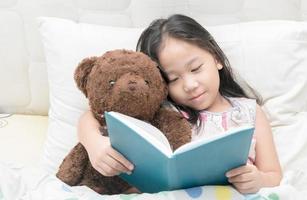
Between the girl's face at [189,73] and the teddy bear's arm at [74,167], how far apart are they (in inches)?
9.9

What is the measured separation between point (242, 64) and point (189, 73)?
0.23m

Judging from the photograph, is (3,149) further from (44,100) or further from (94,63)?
(94,63)

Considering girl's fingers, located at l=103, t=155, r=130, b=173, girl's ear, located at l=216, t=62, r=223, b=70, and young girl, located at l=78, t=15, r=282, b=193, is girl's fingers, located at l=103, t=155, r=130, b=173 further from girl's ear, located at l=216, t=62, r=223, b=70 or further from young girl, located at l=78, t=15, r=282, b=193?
girl's ear, located at l=216, t=62, r=223, b=70

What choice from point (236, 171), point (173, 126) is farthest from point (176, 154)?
point (173, 126)

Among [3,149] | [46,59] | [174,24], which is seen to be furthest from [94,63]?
[3,149]

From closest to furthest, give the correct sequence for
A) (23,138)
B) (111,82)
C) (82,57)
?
(111,82), (82,57), (23,138)

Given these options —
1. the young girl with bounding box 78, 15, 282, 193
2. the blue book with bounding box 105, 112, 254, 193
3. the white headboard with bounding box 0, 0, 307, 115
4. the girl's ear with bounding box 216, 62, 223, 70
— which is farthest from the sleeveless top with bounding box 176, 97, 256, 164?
the white headboard with bounding box 0, 0, 307, 115

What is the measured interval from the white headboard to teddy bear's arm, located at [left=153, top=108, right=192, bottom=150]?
412 mm

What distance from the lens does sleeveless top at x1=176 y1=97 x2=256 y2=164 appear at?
3.98 feet

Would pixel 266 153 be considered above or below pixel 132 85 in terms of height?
below

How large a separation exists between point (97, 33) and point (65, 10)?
0.17 meters

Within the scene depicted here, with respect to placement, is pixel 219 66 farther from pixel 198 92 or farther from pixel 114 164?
pixel 114 164

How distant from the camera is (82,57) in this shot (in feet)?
4.47

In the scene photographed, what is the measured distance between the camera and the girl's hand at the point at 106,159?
1017mm
